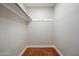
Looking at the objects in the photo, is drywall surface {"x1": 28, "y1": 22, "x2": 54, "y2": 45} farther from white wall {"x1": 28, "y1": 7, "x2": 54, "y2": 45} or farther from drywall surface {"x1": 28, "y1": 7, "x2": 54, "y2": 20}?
drywall surface {"x1": 28, "y1": 7, "x2": 54, "y2": 20}

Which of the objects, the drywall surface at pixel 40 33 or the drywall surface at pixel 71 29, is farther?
the drywall surface at pixel 40 33

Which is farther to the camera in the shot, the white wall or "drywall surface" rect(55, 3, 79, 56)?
the white wall

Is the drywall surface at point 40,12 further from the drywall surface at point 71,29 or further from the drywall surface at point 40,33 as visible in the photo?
the drywall surface at point 71,29

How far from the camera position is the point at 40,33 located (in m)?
4.60

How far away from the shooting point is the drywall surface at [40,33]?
4.55 metres

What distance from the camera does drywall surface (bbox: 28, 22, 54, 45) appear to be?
14.9ft

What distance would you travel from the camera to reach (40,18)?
4590mm

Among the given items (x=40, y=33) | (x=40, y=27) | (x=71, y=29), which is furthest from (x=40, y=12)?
(x=71, y=29)

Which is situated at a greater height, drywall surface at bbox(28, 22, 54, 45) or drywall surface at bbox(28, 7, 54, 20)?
drywall surface at bbox(28, 7, 54, 20)

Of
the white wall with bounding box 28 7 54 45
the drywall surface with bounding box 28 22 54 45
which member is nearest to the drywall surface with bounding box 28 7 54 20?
the white wall with bounding box 28 7 54 45

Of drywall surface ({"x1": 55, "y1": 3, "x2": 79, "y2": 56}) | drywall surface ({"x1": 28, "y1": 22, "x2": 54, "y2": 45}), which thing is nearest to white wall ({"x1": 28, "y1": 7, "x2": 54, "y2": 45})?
drywall surface ({"x1": 28, "y1": 22, "x2": 54, "y2": 45})

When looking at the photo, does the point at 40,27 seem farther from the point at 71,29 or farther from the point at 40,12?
the point at 71,29

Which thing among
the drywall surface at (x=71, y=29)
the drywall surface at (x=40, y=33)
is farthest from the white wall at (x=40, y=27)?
the drywall surface at (x=71, y=29)

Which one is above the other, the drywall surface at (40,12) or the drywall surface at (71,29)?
the drywall surface at (40,12)
